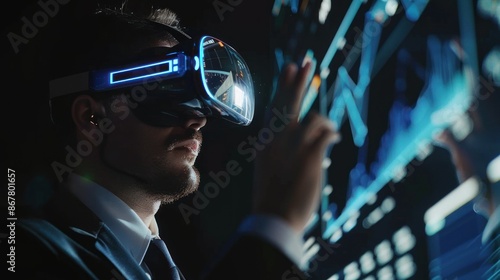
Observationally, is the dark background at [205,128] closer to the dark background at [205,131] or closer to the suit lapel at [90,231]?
the dark background at [205,131]

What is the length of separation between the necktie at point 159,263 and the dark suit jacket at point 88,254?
0.17 meters

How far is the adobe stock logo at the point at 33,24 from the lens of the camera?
1.56 meters

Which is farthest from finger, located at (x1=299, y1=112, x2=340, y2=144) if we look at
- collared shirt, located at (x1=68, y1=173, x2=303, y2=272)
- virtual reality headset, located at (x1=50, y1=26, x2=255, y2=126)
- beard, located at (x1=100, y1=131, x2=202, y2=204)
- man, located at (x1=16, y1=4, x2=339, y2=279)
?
collared shirt, located at (x1=68, y1=173, x2=303, y2=272)

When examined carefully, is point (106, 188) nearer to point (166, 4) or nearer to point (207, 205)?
point (207, 205)

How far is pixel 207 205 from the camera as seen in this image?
1526mm

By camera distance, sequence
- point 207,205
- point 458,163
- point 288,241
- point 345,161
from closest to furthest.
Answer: point 458,163
point 288,241
point 345,161
point 207,205

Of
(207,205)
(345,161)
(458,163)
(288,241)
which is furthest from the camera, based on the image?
(207,205)

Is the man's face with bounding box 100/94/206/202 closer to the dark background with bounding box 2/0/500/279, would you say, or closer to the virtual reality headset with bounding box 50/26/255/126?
the virtual reality headset with bounding box 50/26/255/126

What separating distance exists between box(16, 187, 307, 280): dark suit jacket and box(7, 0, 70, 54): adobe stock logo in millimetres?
742

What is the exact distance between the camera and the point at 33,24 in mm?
1561

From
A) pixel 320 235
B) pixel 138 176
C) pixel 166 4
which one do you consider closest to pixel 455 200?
pixel 320 235

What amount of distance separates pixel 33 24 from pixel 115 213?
78cm

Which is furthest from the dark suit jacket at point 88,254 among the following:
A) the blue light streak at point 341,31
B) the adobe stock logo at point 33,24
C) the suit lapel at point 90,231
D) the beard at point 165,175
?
the adobe stock logo at point 33,24

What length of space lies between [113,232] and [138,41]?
43 centimetres
